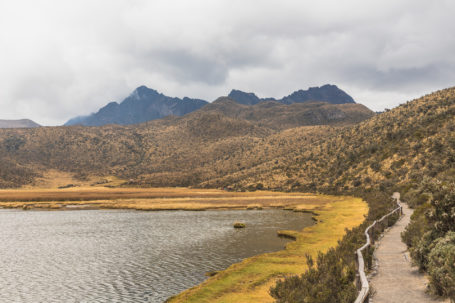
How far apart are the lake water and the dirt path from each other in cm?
1263

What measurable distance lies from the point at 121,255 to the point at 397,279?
83.0ft

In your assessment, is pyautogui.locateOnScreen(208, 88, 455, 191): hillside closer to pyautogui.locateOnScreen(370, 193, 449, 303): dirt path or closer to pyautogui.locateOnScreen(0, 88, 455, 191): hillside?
pyautogui.locateOnScreen(0, 88, 455, 191): hillside

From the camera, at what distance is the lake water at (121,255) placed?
21.8m

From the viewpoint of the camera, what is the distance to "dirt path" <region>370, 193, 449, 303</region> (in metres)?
12.3

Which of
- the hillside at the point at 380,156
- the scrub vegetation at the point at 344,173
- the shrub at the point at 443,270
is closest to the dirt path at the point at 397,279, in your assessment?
the shrub at the point at 443,270

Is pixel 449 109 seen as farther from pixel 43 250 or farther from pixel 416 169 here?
pixel 43 250

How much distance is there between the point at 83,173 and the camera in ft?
614

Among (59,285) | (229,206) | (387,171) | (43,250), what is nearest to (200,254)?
(59,285)

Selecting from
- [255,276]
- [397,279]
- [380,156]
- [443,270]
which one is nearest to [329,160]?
[380,156]

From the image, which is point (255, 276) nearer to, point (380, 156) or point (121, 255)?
point (121, 255)

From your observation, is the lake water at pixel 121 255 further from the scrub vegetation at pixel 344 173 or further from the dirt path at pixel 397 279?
the dirt path at pixel 397 279

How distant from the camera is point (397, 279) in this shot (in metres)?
14.6

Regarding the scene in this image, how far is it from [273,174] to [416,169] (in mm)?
55531

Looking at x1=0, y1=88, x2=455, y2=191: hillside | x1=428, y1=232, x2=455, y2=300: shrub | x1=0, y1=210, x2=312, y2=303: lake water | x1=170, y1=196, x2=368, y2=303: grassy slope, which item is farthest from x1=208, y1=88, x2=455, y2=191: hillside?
x1=428, y1=232, x2=455, y2=300: shrub
